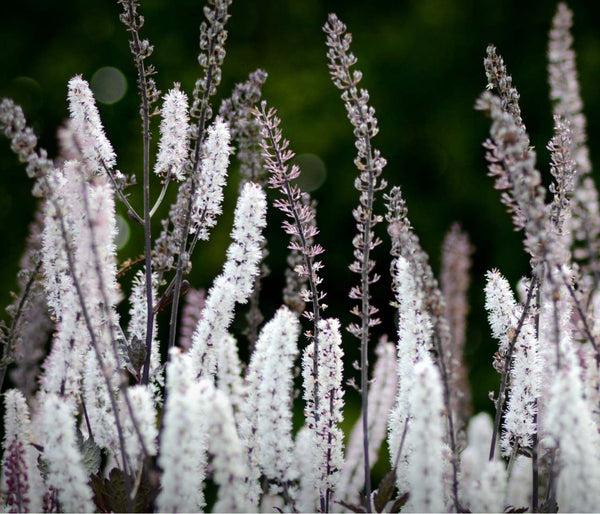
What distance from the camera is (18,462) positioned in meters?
1.21

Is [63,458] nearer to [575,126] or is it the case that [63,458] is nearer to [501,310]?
[501,310]

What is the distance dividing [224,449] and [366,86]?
4.82 metres

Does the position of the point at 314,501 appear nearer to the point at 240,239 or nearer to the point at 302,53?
the point at 240,239

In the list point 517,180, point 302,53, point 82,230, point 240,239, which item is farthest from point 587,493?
point 302,53

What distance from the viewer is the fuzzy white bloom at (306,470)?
1.28 meters

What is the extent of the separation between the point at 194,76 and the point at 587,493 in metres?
4.84

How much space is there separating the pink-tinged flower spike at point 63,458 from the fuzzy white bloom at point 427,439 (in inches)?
20.2

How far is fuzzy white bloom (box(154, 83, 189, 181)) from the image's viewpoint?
1549 mm

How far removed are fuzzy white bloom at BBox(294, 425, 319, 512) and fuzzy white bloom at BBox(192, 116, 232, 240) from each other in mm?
467

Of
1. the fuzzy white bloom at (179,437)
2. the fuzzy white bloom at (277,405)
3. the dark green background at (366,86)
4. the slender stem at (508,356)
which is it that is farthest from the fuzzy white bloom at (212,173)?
the dark green background at (366,86)

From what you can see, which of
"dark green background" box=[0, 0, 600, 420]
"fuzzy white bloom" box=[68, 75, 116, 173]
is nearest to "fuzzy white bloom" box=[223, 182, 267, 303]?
"fuzzy white bloom" box=[68, 75, 116, 173]

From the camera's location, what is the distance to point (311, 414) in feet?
4.53

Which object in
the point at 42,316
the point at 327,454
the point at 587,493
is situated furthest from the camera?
the point at 42,316

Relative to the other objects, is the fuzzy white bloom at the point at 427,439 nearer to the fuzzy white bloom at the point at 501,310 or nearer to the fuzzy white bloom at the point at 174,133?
the fuzzy white bloom at the point at 501,310
